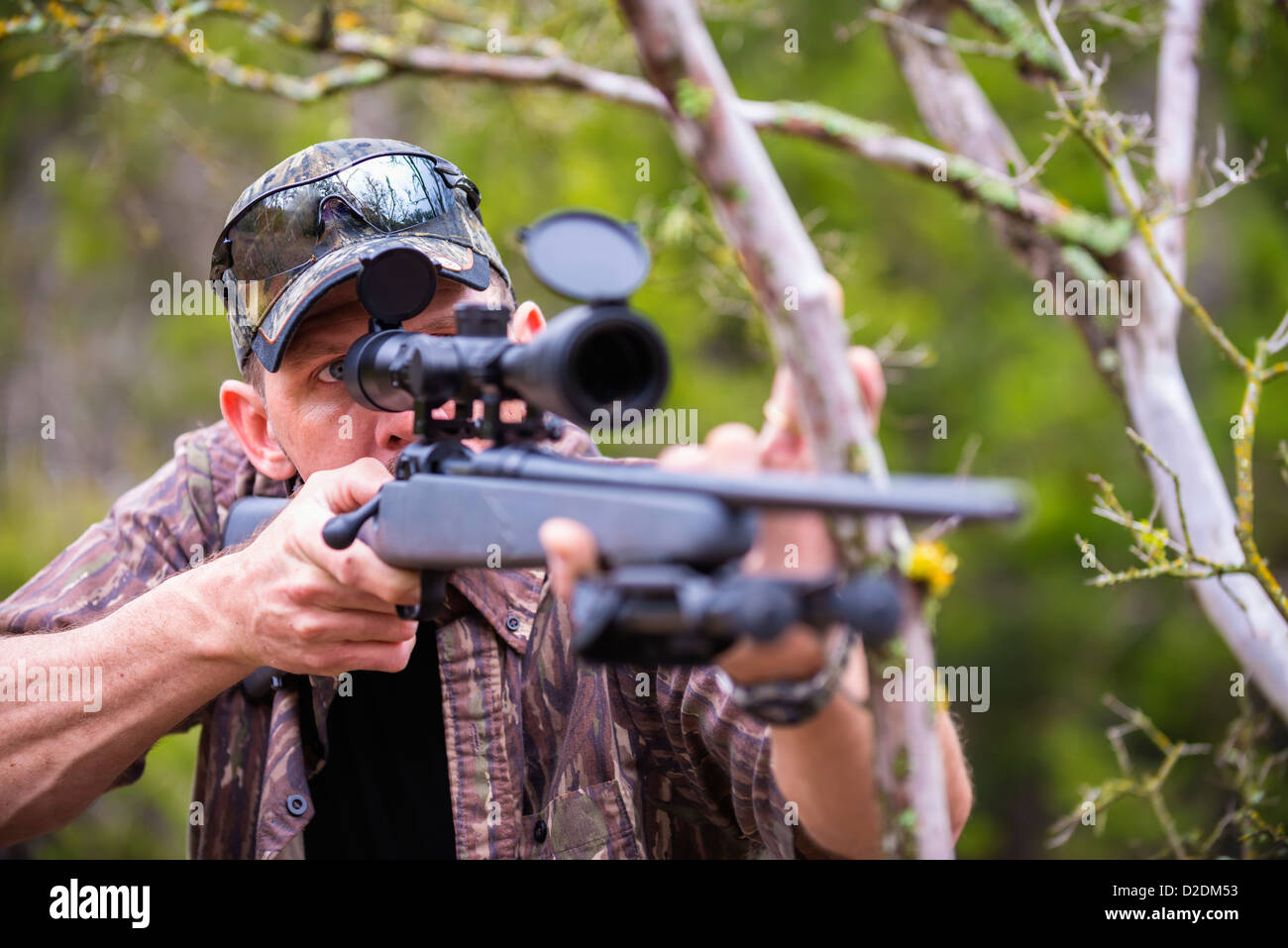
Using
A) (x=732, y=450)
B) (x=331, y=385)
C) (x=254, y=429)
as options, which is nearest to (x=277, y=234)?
(x=331, y=385)

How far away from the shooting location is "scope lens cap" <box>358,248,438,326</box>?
260 centimetres

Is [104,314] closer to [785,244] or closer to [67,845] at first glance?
[67,845]

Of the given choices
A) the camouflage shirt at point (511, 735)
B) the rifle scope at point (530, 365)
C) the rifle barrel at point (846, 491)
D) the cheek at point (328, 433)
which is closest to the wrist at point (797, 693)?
the rifle barrel at point (846, 491)

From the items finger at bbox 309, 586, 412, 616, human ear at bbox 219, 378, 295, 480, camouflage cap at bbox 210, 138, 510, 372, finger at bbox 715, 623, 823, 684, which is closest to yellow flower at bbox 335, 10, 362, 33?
camouflage cap at bbox 210, 138, 510, 372

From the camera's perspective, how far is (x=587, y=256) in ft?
6.53

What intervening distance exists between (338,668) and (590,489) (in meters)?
1.03

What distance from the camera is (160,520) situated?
3439 mm

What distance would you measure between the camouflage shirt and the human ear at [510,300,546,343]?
1.12ft

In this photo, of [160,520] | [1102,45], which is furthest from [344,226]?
[1102,45]

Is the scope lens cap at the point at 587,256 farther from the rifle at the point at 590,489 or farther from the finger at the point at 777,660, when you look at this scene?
the finger at the point at 777,660

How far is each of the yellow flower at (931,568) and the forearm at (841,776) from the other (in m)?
0.34

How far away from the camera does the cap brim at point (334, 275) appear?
9.35 feet

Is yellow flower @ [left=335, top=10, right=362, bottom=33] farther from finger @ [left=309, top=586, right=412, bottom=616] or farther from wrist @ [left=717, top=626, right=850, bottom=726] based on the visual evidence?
wrist @ [left=717, top=626, right=850, bottom=726]

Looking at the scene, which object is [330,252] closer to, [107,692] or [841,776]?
[107,692]
